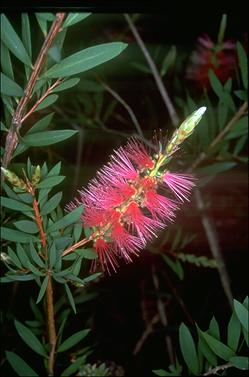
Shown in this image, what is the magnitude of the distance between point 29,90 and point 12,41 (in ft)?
0.15

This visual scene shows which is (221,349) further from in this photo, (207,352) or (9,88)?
(9,88)

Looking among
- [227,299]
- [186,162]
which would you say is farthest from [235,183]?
[227,299]

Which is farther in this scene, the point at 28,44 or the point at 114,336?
the point at 114,336

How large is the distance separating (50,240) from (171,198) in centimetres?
12

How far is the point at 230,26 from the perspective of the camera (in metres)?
1.08

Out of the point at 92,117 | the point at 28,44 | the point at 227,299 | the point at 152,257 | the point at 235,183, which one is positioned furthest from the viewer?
the point at 235,183

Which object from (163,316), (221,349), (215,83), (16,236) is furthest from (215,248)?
(16,236)

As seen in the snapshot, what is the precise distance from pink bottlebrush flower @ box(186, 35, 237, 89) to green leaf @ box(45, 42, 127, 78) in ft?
1.74

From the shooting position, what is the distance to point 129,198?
0.49m

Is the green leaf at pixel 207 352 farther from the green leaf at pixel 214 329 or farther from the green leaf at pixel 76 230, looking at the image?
the green leaf at pixel 76 230

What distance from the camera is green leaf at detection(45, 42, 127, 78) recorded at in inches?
18.5

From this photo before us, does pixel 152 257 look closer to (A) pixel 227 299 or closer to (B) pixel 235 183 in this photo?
(A) pixel 227 299

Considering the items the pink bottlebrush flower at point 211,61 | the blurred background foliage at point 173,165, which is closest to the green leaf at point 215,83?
the blurred background foliage at point 173,165

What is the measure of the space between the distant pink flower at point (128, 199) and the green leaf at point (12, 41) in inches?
4.6
